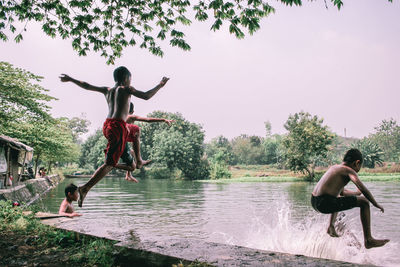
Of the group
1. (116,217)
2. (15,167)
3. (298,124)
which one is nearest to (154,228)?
(116,217)

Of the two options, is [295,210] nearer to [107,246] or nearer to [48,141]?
[107,246]

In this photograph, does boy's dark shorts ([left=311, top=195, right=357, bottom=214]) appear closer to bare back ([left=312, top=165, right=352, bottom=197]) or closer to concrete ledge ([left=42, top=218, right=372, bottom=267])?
bare back ([left=312, top=165, right=352, bottom=197])

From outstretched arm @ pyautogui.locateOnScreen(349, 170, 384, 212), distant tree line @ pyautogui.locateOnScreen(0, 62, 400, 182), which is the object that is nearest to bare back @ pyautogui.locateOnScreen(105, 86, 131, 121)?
outstretched arm @ pyautogui.locateOnScreen(349, 170, 384, 212)

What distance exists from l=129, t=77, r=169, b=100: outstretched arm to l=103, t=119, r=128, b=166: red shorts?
0.36 m

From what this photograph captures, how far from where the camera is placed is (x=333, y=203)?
14.9 feet

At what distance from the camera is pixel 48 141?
22875 mm

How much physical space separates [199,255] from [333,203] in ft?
7.13

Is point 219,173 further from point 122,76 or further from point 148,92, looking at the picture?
point 148,92

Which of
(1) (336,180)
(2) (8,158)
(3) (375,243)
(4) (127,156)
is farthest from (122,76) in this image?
(2) (8,158)

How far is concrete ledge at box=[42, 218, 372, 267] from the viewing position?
312cm

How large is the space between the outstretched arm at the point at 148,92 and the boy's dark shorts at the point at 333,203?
8.83 feet

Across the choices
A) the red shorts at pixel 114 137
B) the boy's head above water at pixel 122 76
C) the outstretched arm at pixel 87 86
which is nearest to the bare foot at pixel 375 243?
the red shorts at pixel 114 137

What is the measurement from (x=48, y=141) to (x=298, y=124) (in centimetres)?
3052

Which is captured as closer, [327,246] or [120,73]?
[120,73]
